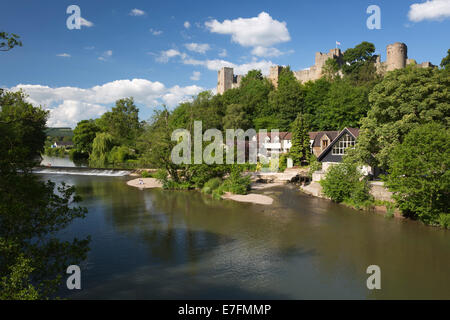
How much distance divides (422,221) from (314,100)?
42.6m

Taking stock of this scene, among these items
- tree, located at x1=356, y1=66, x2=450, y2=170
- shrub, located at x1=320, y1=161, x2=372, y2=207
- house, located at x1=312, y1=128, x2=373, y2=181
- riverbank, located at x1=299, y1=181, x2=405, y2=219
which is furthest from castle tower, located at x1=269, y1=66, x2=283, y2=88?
riverbank, located at x1=299, y1=181, x2=405, y2=219

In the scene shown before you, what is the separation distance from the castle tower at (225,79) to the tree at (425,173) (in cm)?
6590

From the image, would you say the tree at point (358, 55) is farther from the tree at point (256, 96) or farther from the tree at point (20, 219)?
the tree at point (20, 219)

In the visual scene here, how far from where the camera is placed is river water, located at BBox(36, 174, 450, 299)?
11.6 metres

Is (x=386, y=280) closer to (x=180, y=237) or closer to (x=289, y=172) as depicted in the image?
(x=180, y=237)

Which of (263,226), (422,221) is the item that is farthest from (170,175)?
(422,221)

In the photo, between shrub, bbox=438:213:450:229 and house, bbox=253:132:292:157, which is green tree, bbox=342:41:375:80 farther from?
shrub, bbox=438:213:450:229

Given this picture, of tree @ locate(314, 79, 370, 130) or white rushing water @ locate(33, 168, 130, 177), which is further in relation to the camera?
tree @ locate(314, 79, 370, 130)

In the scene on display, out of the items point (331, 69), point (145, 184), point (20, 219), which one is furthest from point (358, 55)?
point (20, 219)

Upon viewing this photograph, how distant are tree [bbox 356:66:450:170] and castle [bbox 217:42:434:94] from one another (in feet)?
95.0

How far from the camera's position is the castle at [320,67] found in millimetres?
59688

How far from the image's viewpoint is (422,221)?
19.5 meters

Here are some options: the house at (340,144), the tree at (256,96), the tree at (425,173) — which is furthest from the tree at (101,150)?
the tree at (425,173)
